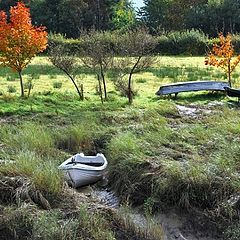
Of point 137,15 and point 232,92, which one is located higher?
point 137,15

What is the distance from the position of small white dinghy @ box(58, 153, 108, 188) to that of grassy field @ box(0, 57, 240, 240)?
0.77ft

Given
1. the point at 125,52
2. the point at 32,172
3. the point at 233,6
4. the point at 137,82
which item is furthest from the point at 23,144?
the point at 233,6

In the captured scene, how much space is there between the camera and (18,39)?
15.7 m

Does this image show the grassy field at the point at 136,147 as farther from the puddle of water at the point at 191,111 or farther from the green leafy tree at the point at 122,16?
the green leafy tree at the point at 122,16

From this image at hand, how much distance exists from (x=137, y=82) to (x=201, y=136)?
32.3 feet

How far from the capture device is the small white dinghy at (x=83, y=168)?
907cm

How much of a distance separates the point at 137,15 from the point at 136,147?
48285 mm

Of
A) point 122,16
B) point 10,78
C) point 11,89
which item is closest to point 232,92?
point 11,89

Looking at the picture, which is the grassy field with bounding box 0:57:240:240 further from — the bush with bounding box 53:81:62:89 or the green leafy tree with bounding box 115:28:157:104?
the bush with bounding box 53:81:62:89

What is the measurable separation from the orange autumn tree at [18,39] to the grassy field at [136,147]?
1.30 meters

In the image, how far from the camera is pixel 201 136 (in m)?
10.8

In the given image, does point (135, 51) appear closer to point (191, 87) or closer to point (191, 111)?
point (191, 111)

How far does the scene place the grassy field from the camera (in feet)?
26.0

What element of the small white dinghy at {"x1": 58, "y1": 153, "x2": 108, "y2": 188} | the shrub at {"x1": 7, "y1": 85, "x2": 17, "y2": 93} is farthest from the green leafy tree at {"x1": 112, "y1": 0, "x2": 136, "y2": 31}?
the small white dinghy at {"x1": 58, "y1": 153, "x2": 108, "y2": 188}
